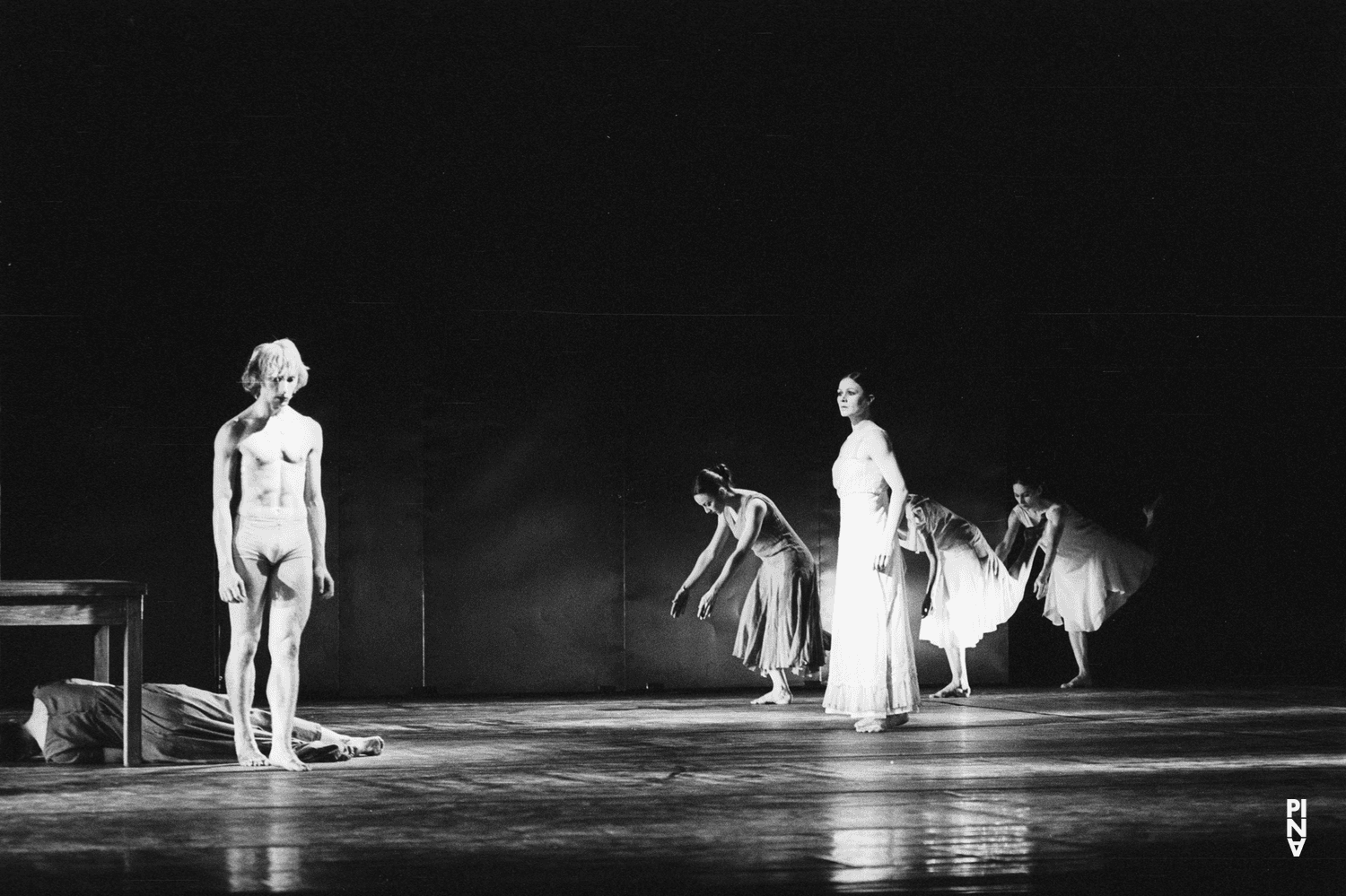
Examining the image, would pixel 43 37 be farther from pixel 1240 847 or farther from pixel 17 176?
pixel 1240 847

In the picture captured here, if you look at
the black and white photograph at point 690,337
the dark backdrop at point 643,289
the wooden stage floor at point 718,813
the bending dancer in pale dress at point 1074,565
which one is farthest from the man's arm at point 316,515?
the bending dancer in pale dress at point 1074,565

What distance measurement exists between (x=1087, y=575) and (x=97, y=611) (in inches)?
249

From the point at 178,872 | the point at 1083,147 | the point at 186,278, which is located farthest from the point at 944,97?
the point at 178,872

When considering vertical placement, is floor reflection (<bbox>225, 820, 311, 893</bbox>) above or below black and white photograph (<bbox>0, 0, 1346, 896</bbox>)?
below

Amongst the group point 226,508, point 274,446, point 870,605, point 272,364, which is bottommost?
point 870,605

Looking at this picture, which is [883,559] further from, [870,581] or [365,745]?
[365,745]

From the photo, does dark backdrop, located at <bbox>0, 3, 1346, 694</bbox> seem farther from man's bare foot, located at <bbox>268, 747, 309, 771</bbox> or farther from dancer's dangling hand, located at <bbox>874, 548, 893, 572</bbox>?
man's bare foot, located at <bbox>268, 747, 309, 771</bbox>

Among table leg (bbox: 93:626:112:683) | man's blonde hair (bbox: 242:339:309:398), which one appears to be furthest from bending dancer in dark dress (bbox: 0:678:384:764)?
man's blonde hair (bbox: 242:339:309:398)

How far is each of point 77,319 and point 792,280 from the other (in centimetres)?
406

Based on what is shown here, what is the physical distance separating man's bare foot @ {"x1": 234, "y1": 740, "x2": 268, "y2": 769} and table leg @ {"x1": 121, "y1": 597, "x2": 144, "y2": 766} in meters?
0.41

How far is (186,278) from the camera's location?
9539 mm

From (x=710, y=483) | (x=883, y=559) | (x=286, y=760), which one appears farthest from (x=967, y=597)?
(x=286, y=760)

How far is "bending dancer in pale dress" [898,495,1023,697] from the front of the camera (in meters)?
9.83

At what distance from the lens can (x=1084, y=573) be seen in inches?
420
